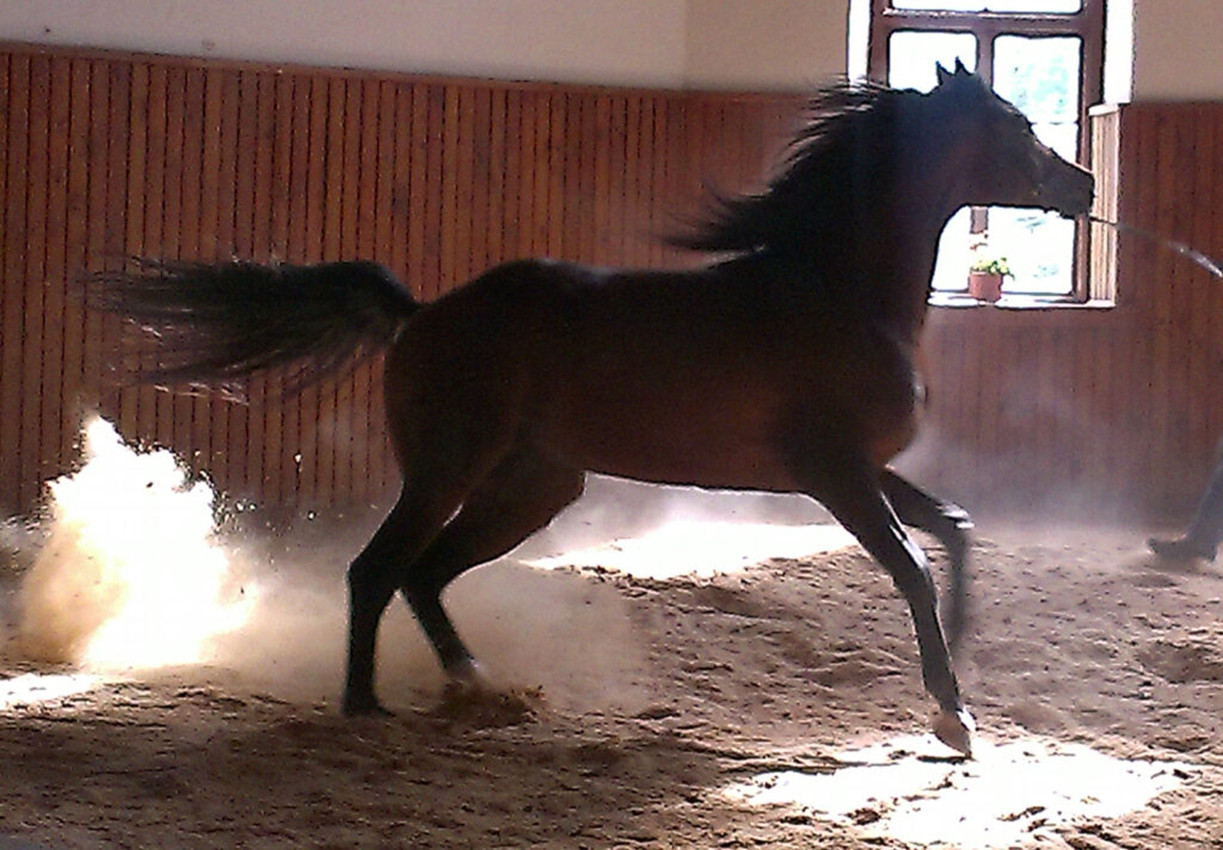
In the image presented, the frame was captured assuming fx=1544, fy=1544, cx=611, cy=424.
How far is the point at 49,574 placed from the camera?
5.41 metres

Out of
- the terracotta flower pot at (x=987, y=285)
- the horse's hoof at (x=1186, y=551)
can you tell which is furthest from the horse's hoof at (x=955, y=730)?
the terracotta flower pot at (x=987, y=285)

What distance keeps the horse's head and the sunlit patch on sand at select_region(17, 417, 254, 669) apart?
276 cm

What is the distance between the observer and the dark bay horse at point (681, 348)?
13.1 ft

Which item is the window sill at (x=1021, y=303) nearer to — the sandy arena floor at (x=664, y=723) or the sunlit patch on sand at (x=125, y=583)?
the sandy arena floor at (x=664, y=723)

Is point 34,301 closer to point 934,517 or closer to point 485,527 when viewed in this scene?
point 485,527

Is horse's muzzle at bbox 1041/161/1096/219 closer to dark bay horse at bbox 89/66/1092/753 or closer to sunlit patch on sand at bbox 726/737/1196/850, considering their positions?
dark bay horse at bbox 89/66/1092/753

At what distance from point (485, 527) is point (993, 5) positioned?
18.9ft

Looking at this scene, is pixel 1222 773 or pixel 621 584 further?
pixel 621 584

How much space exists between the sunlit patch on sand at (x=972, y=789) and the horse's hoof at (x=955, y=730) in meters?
0.05

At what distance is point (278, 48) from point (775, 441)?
479 centimetres

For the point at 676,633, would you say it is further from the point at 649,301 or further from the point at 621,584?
the point at 649,301

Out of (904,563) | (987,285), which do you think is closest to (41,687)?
(904,563)

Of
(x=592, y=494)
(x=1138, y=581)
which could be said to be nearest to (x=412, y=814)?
(x=1138, y=581)

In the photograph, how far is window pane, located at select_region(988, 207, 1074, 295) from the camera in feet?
29.3
